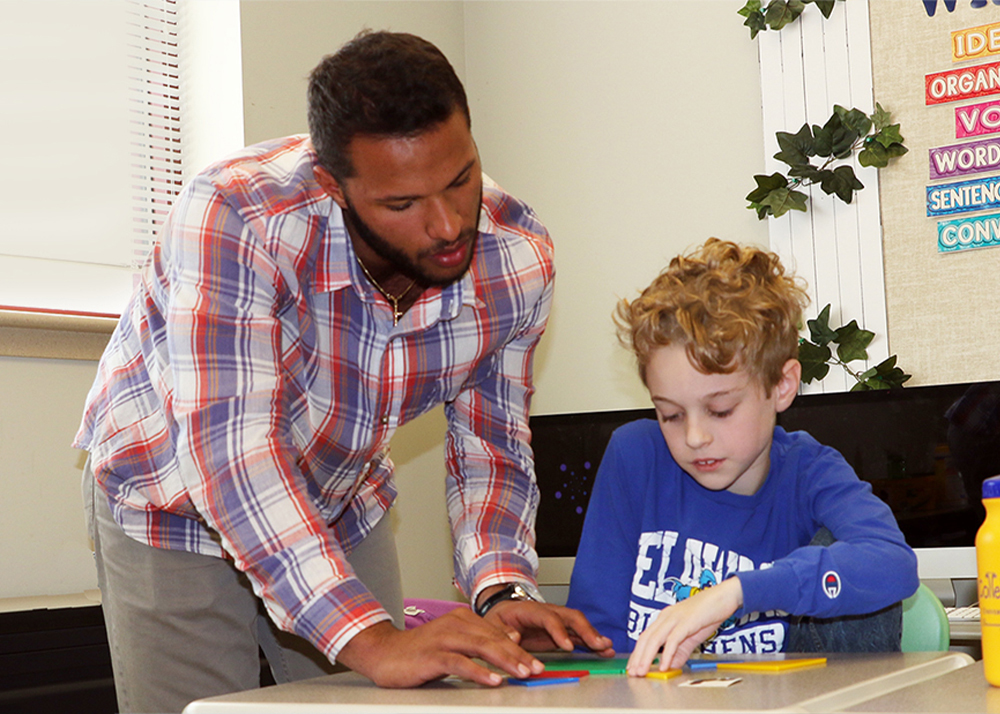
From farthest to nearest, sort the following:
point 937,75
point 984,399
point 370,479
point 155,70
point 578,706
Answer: point 155,70
point 937,75
point 984,399
point 370,479
point 578,706

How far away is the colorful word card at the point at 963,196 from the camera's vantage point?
2283mm

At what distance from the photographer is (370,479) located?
1560 millimetres

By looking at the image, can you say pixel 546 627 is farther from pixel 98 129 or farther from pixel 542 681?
pixel 98 129

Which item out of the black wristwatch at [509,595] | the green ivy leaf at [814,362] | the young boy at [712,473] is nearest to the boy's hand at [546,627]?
the black wristwatch at [509,595]

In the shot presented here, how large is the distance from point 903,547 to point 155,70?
2111mm

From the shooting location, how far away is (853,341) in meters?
2.40

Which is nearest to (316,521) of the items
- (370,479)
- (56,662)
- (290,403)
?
(290,403)

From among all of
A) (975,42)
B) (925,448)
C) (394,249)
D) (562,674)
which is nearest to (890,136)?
(975,42)

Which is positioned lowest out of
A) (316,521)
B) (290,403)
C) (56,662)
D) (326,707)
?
(56,662)

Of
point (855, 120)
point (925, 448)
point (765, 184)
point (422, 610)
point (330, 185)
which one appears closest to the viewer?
point (330, 185)

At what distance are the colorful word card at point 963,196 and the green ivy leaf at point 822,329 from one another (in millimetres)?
318

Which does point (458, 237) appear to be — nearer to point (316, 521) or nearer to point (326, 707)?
point (316, 521)

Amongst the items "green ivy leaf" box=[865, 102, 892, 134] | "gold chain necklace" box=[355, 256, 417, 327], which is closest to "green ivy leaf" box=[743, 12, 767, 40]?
"green ivy leaf" box=[865, 102, 892, 134]

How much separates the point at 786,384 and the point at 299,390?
63cm
